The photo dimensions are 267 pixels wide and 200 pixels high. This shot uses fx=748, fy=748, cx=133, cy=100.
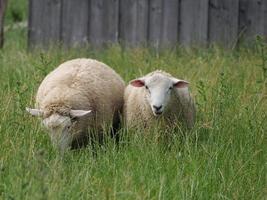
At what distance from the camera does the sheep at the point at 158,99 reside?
19.3ft

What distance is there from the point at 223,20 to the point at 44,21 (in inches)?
97.2

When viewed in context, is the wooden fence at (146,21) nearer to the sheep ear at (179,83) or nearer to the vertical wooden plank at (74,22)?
the vertical wooden plank at (74,22)

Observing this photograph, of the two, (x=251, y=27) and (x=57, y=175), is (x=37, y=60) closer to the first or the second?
(x=251, y=27)

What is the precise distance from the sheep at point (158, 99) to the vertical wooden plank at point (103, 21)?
3.75 meters

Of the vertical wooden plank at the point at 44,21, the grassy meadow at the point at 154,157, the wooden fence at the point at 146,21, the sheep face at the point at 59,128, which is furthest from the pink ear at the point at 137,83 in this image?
the vertical wooden plank at the point at 44,21

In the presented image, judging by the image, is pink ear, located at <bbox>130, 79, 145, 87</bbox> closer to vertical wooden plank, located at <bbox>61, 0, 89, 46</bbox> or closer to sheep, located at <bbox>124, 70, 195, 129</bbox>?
sheep, located at <bbox>124, 70, 195, 129</bbox>

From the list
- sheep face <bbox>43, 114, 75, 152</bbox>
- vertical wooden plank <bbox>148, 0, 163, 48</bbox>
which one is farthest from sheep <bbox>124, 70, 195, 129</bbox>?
vertical wooden plank <bbox>148, 0, 163, 48</bbox>

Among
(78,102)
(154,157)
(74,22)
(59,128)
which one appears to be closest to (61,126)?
(59,128)

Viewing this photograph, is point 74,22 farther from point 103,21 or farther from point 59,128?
point 59,128

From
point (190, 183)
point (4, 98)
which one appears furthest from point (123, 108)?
point (190, 183)

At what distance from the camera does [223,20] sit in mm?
9719

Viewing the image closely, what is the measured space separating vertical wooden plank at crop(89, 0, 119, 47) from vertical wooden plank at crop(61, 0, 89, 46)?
89 mm

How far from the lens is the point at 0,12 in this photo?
9.50 meters

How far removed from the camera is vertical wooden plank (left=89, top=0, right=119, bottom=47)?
10.1 metres
